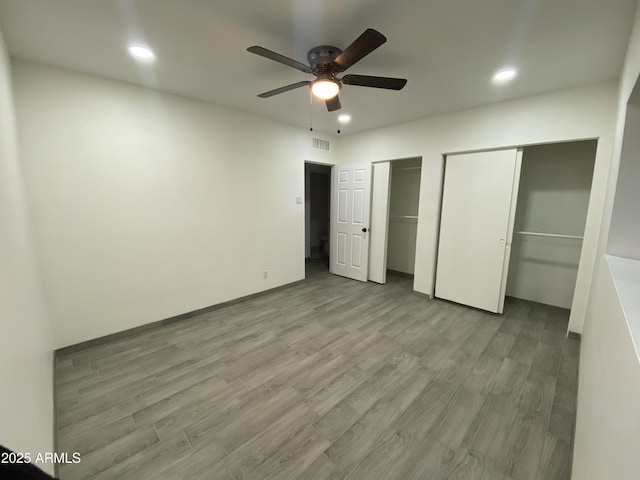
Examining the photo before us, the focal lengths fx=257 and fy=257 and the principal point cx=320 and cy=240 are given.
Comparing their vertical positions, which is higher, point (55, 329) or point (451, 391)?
point (55, 329)

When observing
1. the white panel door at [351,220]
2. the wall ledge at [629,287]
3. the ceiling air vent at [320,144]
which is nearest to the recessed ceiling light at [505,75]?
the wall ledge at [629,287]

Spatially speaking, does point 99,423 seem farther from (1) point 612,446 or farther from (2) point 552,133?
(2) point 552,133

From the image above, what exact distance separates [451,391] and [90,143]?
152 inches

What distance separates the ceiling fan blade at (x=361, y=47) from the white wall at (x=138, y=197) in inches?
80.1

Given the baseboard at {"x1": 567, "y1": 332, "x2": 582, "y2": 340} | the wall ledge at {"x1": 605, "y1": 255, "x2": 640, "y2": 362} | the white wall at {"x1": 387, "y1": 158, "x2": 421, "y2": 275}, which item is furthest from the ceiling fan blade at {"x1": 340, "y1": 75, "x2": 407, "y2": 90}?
the baseboard at {"x1": 567, "y1": 332, "x2": 582, "y2": 340}

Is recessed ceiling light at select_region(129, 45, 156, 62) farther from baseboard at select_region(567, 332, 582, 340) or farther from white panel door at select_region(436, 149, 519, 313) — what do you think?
baseboard at select_region(567, 332, 582, 340)

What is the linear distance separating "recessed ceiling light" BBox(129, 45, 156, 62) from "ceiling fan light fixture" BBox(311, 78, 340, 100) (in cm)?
133

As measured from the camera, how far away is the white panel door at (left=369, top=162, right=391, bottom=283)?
13.9 feet

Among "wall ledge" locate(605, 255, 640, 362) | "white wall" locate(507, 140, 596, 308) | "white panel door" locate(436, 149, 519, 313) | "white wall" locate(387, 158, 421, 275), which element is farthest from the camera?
"white wall" locate(387, 158, 421, 275)

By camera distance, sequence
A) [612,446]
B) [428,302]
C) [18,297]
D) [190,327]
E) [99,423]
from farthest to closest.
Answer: [428,302]
[190,327]
[99,423]
[18,297]
[612,446]

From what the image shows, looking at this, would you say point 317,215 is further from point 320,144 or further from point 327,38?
point 327,38

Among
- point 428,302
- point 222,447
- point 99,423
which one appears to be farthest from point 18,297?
point 428,302

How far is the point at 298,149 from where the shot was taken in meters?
4.18

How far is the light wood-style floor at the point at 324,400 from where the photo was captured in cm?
148
